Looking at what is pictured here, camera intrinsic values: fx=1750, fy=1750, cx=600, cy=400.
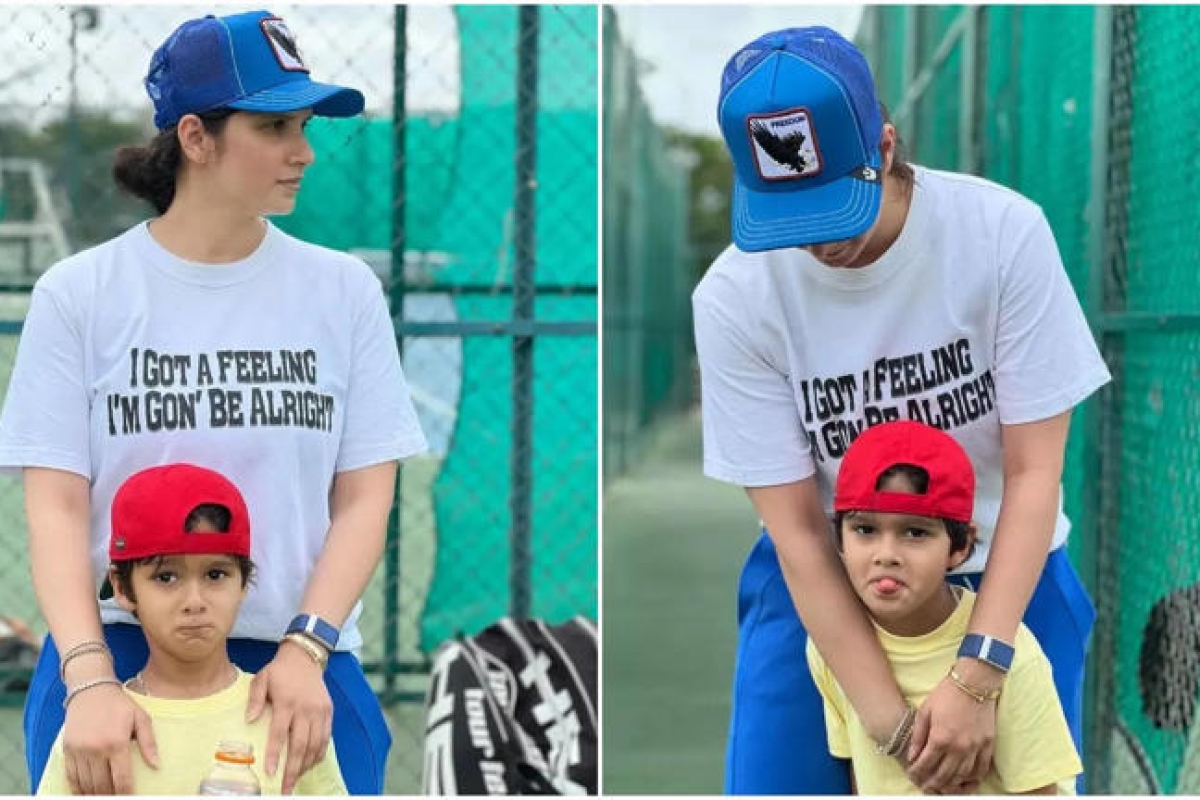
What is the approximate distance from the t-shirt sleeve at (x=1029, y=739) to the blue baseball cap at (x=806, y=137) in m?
0.69

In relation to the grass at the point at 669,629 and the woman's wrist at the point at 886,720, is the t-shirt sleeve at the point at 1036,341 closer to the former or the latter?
the woman's wrist at the point at 886,720

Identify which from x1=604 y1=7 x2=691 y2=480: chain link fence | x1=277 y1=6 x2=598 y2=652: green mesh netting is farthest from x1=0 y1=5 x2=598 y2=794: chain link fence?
x1=604 y1=7 x2=691 y2=480: chain link fence

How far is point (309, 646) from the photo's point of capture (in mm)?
2441

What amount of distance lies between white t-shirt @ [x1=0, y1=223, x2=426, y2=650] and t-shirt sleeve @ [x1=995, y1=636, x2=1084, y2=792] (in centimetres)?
101

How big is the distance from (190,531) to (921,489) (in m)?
1.00

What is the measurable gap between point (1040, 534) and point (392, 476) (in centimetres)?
94

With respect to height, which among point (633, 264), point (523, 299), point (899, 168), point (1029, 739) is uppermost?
point (633, 264)

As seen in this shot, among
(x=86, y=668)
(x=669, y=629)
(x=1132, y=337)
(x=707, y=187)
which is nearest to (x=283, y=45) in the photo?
(x=86, y=668)

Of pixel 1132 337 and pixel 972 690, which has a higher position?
pixel 1132 337

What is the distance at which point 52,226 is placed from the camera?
579 centimetres

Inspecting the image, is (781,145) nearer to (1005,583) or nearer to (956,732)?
(1005,583)

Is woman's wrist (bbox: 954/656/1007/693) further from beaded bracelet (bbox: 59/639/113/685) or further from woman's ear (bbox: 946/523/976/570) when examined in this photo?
beaded bracelet (bbox: 59/639/113/685)

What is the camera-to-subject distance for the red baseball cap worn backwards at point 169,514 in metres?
2.34

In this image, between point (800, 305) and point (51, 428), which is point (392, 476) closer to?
point (51, 428)
